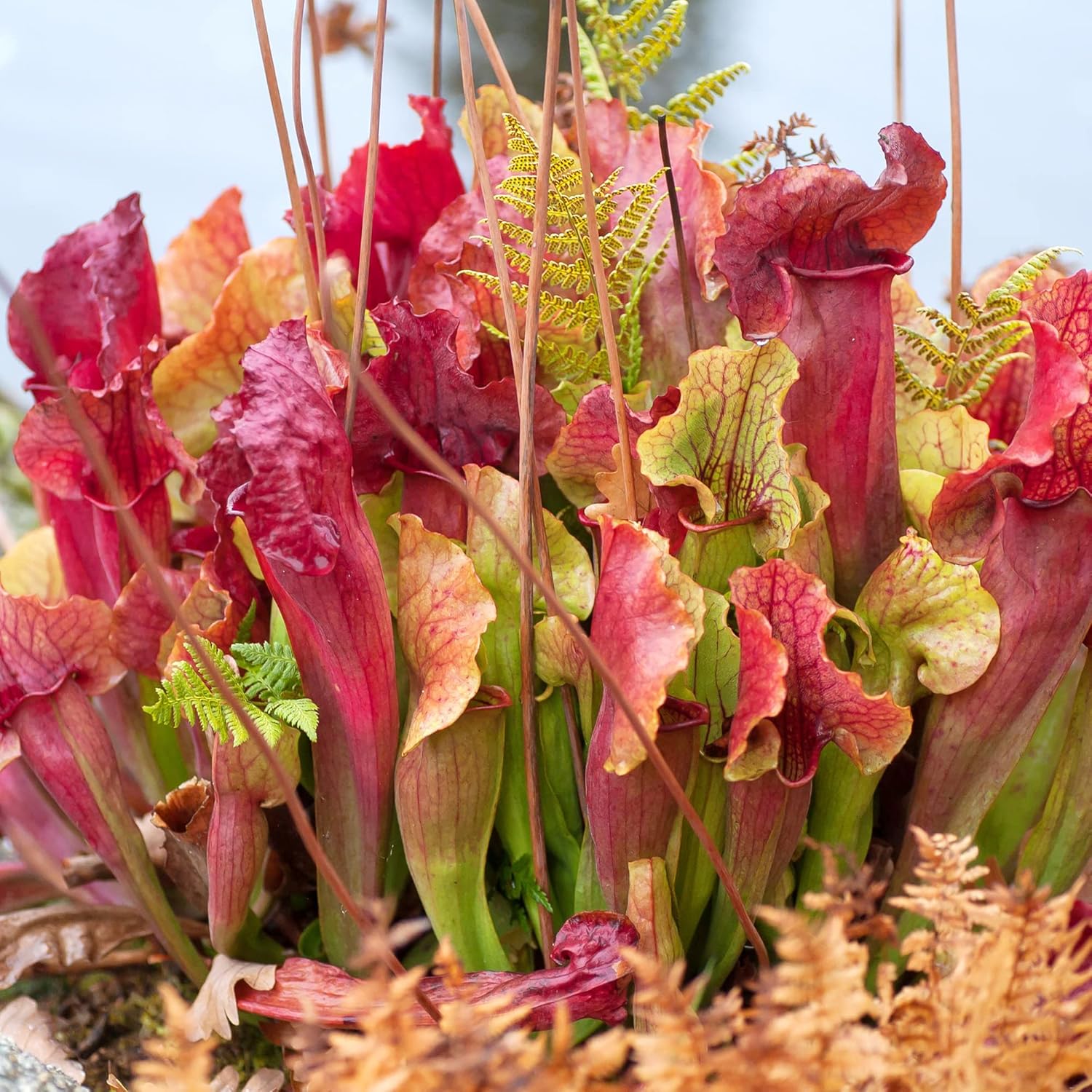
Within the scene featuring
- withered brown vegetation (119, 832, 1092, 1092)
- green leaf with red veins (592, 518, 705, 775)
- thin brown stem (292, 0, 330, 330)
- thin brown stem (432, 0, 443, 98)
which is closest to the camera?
withered brown vegetation (119, 832, 1092, 1092)

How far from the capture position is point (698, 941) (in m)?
0.55

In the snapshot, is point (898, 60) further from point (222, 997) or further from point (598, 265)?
point (222, 997)

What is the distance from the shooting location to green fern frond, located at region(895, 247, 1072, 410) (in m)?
0.52

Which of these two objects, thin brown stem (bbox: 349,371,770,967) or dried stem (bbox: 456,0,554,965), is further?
dried stem (bbox: 456,0,554,965)

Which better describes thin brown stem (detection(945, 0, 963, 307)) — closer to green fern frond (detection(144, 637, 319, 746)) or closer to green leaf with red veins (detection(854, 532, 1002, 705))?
green leaf with red veins (detection(854, 532, 1002, 705))

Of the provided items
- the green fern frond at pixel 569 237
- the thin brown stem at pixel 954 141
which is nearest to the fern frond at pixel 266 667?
the green fern frond at pixel 569 237

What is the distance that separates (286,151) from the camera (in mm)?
547

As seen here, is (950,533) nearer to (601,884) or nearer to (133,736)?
(601,884)

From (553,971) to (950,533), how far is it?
0.97 feet

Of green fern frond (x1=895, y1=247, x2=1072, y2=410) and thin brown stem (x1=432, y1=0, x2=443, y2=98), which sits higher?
thin brown stem (x1=432, y1=0, x2=443, y2=98)

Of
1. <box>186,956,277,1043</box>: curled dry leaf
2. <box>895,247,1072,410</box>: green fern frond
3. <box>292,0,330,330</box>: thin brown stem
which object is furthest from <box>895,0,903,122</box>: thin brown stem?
<box>186,956,277,1043</box>: curled dry leaf

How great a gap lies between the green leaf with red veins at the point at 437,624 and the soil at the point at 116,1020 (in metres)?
0.24

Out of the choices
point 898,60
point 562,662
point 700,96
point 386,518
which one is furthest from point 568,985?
point 898,60

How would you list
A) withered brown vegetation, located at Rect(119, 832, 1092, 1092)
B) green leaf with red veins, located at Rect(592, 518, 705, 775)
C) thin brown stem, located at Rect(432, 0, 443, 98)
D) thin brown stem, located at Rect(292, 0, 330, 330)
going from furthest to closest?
thin brown stem, located at Rect(432, 0, 443, 98) < thin brown stem, located at Rect(292, 0, 330, 330) < green leaf with red veins, located at Rect(592, 518, 705, 775) < withered brown vegetation, located at Rect(119, 832, 1092, 1092)
